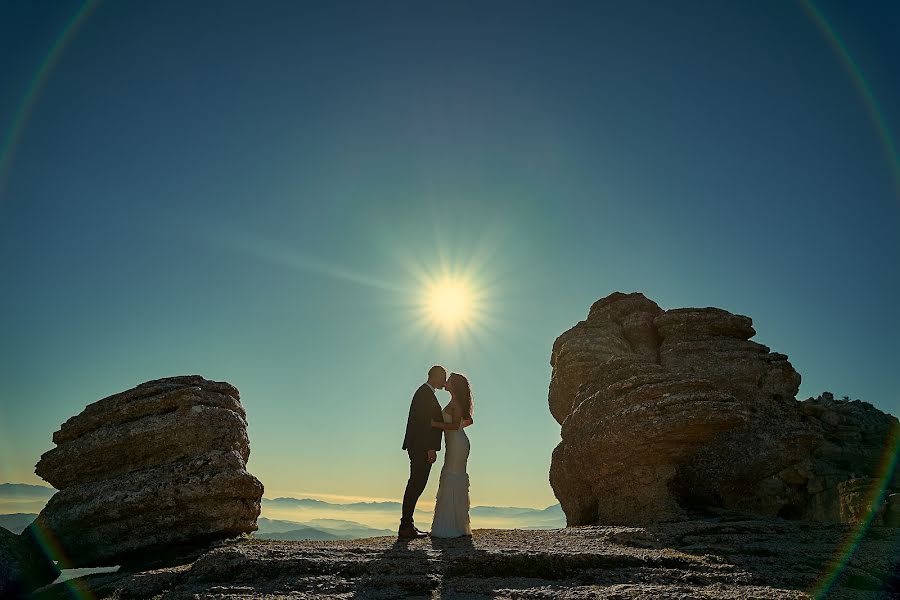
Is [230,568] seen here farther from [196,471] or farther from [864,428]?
[864,428]

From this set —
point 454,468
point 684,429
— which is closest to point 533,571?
point 454,468

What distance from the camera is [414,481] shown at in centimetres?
1775

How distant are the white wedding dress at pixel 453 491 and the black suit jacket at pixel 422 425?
0.62 metres

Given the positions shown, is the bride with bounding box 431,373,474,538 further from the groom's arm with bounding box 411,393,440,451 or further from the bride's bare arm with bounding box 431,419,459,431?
the groom's arm with bounding box 411,393,440,451

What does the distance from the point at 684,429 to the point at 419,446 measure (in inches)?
474

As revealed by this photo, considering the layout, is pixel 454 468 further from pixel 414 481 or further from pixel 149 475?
pixel 149 475

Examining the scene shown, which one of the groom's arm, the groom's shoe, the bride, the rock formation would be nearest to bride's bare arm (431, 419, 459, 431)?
the bride

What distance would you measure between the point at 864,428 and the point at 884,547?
2262 inches

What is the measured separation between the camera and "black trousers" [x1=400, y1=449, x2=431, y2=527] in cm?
1748

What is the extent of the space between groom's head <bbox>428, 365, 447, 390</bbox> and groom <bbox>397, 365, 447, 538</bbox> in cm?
20

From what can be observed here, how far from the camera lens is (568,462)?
27.2m

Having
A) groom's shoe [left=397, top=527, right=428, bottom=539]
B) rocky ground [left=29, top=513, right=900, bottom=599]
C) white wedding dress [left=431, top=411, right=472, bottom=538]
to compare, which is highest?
white wedding dress [left=431, top=411, right=472, bottom=538]

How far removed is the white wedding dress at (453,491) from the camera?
1770 centimetres

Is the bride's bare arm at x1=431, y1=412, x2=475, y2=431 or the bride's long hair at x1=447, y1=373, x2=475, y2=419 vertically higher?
the bride's long hair at x1=447, y1=373, x2=475, y2=419
